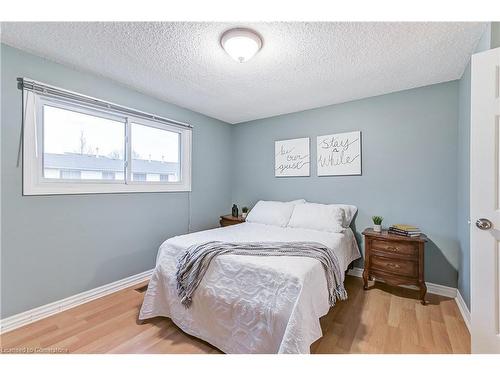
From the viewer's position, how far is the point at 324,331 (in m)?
1.73

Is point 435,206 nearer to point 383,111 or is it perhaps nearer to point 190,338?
point 383,111

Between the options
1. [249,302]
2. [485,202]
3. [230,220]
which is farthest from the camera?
[230,220]

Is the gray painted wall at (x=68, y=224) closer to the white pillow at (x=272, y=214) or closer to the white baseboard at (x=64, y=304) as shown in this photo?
the white baseboard at (x=64, y=304)

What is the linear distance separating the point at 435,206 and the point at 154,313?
2.97 meters

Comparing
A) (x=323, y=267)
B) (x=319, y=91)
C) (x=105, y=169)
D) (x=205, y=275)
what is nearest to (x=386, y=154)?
(x=319, y=91)

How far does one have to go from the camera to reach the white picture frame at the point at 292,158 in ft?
10.4

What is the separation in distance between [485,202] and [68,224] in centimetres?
317

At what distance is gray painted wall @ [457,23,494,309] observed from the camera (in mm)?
1877

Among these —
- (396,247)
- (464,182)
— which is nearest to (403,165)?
(464,182)

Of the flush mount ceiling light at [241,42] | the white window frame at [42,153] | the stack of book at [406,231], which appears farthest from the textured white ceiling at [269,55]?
the stack of book at [406,231]

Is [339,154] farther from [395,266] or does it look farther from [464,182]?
[395,266]

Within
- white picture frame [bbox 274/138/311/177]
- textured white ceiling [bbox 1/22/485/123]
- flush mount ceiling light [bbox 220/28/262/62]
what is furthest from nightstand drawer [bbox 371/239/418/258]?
flush mount ceiling light [bbox 220/28/262/62]

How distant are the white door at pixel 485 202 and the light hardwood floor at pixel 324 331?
0.40 meters

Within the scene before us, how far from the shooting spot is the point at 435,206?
2373 millimetres
